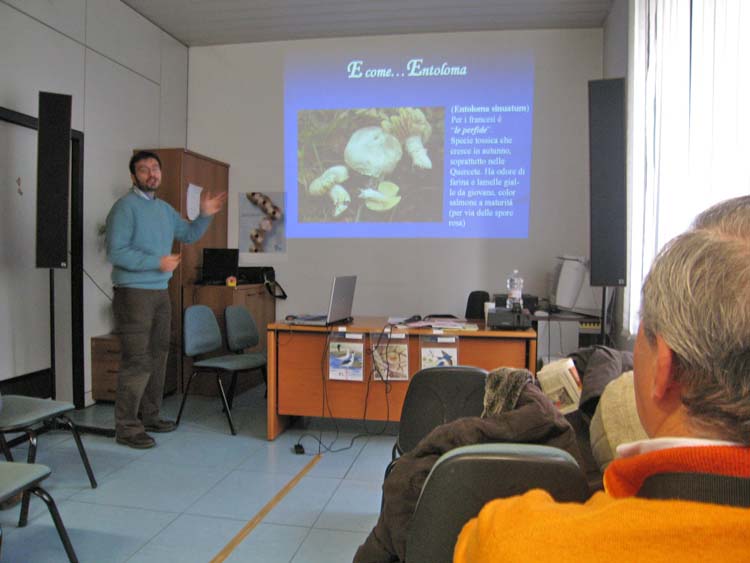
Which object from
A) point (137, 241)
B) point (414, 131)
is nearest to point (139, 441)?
point (137, 241)

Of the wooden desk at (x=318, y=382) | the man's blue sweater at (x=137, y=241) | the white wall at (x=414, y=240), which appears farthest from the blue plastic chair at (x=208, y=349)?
the white wall at (x=414, y=240)

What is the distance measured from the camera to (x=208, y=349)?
411 centimetres

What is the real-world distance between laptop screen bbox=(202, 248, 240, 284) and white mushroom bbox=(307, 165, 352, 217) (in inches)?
41.1

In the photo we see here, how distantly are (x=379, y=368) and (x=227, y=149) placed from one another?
324cm

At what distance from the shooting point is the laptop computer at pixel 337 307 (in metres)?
3.46

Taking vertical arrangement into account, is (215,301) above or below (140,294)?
below

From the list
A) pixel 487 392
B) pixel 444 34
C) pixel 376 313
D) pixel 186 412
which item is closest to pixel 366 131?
pixel 444 34

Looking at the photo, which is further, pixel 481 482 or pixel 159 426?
pixel 159 426

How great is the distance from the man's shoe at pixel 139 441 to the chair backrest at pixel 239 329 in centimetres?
101

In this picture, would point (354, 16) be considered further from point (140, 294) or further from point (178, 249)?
point (140, 294)

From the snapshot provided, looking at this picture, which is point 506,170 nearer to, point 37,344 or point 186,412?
point 186,412

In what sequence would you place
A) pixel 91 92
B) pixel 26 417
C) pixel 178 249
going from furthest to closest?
1. pixel 178 249
2. pixel 91 92
3. pixel 26 417

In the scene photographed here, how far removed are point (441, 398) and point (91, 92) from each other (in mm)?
3935

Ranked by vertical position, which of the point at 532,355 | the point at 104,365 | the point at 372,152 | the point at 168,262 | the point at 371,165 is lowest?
the point at 104,365
